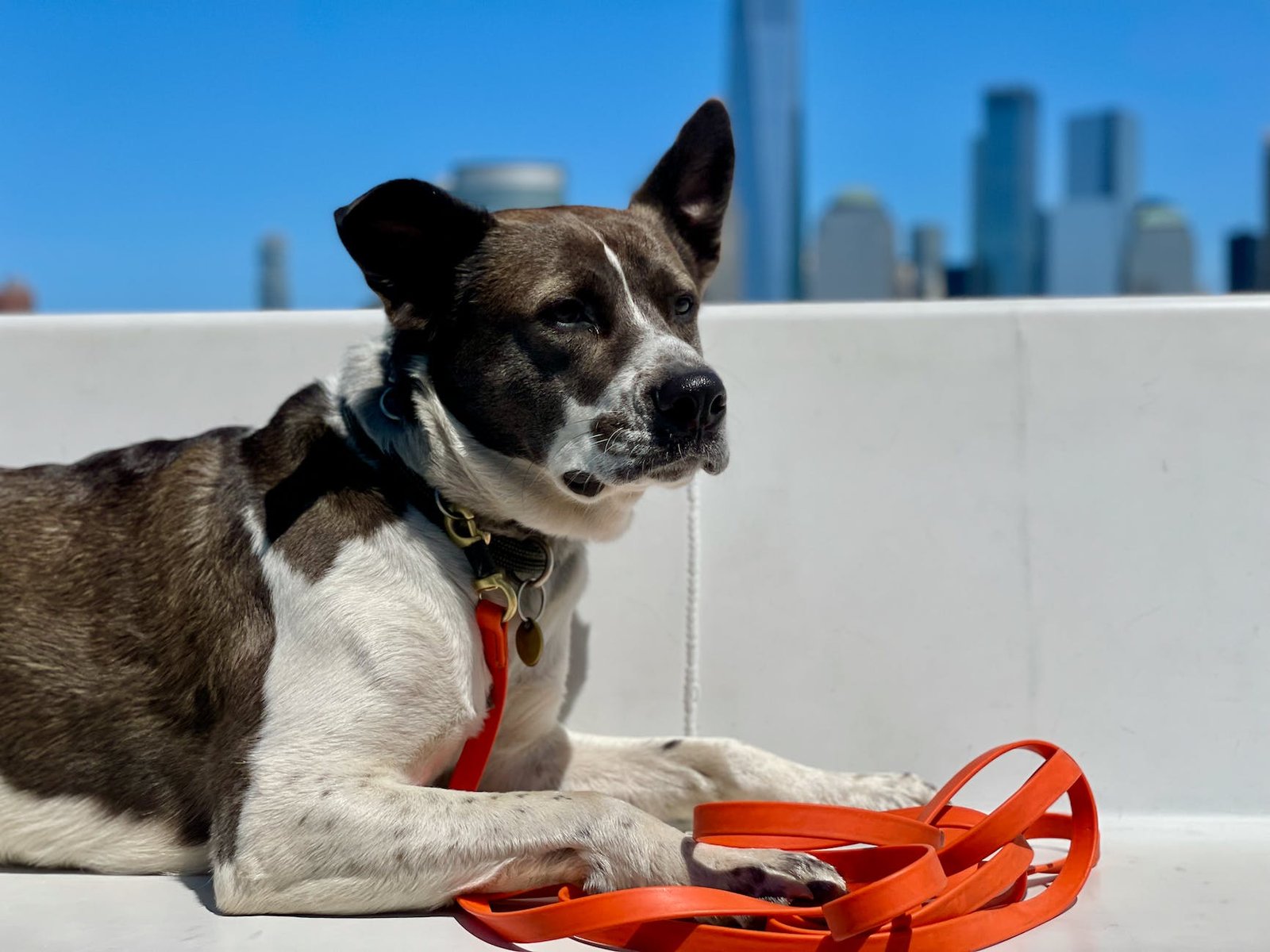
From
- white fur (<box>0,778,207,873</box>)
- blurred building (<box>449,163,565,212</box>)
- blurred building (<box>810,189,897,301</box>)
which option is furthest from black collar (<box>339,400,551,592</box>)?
blurred building (<box>449,163,565,212</box>)

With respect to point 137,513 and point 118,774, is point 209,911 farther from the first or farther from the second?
point 137,513

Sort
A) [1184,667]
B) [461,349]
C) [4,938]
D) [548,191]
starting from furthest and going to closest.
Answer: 1. [548,191]
2. [1184,667]
3. [461,349]
4. [4,938]

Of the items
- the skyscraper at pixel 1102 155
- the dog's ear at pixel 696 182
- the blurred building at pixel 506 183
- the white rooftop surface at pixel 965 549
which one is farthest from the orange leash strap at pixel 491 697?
the skyscraper at pixel 1102 155

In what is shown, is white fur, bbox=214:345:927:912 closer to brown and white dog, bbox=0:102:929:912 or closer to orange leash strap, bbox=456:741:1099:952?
brown and white dog, bbox=0:102:929:912

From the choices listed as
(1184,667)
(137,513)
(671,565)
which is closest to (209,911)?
(137,513)

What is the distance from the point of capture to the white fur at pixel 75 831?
9.50 ft

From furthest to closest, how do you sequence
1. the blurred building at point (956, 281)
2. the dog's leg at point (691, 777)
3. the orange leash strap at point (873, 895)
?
the blurred building at point (956, 281) < the dog's leg at point (691, 777) < the orange leash strap at point (873, 895)

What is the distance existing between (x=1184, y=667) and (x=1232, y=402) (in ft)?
2.53

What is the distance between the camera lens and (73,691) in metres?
2.92

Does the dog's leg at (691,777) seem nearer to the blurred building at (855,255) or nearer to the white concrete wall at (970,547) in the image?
the white concrete wall at (970,547)

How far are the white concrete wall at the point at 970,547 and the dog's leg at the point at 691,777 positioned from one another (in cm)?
29

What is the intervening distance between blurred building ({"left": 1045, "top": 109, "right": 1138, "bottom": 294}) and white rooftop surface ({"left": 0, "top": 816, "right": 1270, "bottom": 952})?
115805 millimetres

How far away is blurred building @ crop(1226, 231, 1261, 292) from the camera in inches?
3738

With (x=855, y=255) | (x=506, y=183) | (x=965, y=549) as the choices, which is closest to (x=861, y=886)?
(x=965, y=549)
